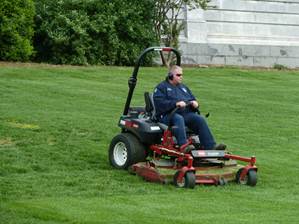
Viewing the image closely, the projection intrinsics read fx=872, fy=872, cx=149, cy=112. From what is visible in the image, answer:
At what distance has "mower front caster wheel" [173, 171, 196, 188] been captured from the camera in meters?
11.3

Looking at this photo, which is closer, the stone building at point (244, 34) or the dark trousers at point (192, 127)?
the dark trousers at point (192, 127)

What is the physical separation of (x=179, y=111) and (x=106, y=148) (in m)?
2.07

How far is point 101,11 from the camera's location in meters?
24.7

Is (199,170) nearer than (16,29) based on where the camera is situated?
Yes

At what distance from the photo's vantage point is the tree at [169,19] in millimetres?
26125

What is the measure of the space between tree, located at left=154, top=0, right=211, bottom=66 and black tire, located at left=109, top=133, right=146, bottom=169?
1316cm

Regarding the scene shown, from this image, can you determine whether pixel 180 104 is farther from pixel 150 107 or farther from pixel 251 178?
pixel 251 178

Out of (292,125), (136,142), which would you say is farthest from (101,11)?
(136,142)

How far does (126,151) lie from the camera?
1239 centimetres

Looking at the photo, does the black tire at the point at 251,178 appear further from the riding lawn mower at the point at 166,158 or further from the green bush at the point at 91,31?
the green bush at the point at 91,31

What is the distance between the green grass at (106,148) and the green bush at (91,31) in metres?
1.03

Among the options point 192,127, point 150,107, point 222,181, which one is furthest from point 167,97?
point 222,181

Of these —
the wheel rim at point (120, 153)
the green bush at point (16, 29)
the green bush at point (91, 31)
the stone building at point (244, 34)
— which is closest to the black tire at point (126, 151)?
the wheel rim at point (120, 153)

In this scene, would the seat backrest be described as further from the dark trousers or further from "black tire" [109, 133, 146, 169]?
"black tire" [109, 133, 146, 169]
